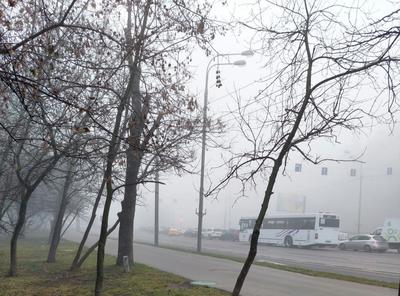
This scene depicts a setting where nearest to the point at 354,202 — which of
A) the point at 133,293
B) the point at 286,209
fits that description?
the point at 286,209

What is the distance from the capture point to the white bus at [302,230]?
44875 millimetres

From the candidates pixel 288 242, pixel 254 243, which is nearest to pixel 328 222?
pixel 288 242

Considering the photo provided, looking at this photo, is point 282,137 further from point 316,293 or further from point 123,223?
point 123,223

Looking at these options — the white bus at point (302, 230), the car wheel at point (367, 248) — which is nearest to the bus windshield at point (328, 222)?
the white bus at point (302, 230)

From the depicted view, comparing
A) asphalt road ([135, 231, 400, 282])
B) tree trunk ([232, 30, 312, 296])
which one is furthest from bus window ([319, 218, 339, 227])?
tree trunk ([232, 30, 312, 296])

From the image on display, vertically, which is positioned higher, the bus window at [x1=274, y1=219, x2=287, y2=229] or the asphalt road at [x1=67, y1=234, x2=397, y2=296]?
the asphalt road at [x1=67, y1=234, x2=397, y2=296]

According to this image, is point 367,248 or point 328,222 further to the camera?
point 328,222

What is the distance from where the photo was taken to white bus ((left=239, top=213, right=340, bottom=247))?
147ft

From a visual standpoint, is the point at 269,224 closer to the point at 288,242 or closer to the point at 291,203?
the point at 288,242

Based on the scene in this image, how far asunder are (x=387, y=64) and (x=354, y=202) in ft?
246

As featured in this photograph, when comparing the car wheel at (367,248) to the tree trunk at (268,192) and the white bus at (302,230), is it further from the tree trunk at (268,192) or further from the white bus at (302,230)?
the tree trunk at (268,192)

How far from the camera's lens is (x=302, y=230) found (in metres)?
46.1

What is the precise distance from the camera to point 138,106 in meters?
10.8

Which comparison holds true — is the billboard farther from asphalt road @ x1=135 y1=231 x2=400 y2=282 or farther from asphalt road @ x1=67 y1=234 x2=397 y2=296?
asphalt road @ x1=67 y1=234 x2=397 y2=296
